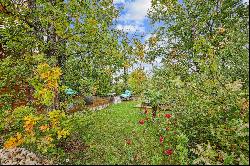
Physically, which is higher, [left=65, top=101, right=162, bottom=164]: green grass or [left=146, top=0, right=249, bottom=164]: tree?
[left=146, top=0, right=249, bottom=164]: tree

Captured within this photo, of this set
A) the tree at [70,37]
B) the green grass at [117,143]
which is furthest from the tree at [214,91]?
the tree at [70,37]

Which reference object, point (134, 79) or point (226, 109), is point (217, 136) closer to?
point (226, 109)

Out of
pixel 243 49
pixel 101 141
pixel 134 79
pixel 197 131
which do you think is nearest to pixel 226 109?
pixel 197 131

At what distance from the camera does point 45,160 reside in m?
10.1

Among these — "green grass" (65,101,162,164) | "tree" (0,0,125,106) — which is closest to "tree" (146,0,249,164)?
"green grass" (65,101,162,164)

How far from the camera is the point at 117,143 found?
1202cm

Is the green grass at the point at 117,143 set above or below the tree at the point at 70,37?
below

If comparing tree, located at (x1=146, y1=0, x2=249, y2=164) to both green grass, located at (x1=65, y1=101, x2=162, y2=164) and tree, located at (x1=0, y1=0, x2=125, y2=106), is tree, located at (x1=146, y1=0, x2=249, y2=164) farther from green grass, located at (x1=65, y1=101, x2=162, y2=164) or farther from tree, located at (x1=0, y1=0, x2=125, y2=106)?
tree, located at (x1=0, y1=0, x2=125, y2=106)

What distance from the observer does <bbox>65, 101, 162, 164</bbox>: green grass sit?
388 inches

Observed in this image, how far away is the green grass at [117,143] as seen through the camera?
987 centimetres

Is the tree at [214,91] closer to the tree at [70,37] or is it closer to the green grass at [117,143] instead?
the green grass at [117,143]

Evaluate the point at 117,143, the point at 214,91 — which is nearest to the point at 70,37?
the point at 117,143

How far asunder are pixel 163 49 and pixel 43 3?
9.97 metres

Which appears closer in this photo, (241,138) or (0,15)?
(241,138)
